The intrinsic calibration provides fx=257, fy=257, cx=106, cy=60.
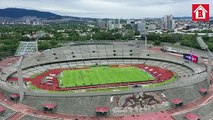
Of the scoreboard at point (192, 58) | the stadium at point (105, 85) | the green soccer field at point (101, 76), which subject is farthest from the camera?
the scoreboard at point (192, 58)

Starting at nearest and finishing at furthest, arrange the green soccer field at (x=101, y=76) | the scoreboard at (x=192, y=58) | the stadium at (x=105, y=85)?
the stadium at (x=105, y=85) < the green soccer field at (x=101, y=76) < the scoreboard at (x=192, y=58)

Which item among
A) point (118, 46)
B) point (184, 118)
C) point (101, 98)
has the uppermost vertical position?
point (118, 46)

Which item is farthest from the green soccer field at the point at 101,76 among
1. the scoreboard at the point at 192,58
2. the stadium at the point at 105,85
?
the scoreboard at the point at 192,58

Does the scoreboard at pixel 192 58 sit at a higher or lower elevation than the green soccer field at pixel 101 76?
higher

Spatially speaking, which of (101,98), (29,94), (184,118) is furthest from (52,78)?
(184,118)

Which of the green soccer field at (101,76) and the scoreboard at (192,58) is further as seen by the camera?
the scoreboard at (192,58)

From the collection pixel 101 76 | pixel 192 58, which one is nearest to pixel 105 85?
pixel 101 76

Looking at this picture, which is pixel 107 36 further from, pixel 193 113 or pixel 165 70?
pixel 193 113

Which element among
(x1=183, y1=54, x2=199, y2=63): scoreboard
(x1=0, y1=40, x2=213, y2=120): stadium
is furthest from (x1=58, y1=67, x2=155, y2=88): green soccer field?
(x1=183, y1=54, x2=199, y2=63): scoreboard

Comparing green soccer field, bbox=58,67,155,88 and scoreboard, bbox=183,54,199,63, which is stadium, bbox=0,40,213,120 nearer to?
green soccer field, bbox=58,67,155,88

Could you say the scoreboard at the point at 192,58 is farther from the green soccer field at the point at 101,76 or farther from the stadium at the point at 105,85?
the green soccer field at the point at 101,76
